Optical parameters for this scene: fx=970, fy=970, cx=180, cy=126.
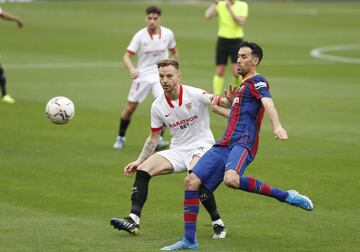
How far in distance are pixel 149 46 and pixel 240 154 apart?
27.5ft

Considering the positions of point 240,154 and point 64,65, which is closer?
point 240,154

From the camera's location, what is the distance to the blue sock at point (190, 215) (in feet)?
37.0

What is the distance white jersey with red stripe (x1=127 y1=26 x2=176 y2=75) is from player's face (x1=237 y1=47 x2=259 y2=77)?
7.76m

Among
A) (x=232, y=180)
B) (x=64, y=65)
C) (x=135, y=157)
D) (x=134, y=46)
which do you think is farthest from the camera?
(x=64, y=65)

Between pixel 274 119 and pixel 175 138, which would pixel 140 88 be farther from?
pixel 274 119

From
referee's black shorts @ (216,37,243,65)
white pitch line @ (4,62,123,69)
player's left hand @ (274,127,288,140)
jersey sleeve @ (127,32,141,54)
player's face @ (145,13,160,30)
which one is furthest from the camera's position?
white pitch line @ (4,62,123,69)

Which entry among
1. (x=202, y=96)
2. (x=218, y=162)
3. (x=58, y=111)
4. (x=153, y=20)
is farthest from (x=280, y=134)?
(x=153, y=20)

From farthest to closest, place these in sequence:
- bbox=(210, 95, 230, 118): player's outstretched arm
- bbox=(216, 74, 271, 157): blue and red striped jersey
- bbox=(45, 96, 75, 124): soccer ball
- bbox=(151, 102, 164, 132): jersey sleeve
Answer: bbox=(45, 96, 75, 124): soccer ball, bbox=(151, 102, 164, 132): jersey sleeve, bbox=(210, 95, 230, 118): player's outstretched arm, bbox=(216, 74, 271, 157): blue and red striped jersey

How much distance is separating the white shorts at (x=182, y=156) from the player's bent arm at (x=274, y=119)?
143cm

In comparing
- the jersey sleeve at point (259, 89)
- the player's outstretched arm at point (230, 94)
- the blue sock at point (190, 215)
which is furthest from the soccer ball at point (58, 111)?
the jersey sleeve at point (259, 89)

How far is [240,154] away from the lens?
11.3m

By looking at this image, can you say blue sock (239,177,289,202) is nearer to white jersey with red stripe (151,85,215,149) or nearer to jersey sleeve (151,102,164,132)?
white jersey with red stripe (151,85,215,149)

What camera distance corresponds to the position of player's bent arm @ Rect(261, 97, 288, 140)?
1080cm

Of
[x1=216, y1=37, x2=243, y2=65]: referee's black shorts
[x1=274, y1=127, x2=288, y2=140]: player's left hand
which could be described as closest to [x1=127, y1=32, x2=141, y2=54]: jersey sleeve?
[x1=216, y1=37, x2=243, y2=65]: referee's black shorts
